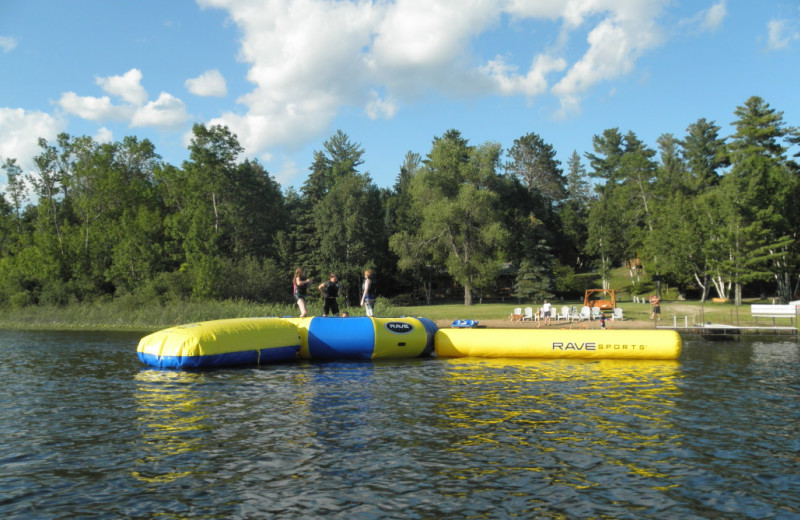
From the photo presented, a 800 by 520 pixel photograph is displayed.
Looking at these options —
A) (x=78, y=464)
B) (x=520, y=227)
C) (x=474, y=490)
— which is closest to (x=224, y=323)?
(x=78, y=464)

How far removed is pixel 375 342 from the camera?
16.8m

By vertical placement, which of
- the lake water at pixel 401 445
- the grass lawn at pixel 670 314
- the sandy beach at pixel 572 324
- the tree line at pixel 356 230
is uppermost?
the tree line at pixel 356 230

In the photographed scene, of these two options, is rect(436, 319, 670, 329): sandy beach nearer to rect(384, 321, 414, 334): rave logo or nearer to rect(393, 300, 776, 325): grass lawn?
rect(393, 300, 776, 325): grass lawn

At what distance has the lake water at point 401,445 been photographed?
633 cm

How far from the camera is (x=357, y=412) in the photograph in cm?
1033

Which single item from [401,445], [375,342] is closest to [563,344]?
[375,342]

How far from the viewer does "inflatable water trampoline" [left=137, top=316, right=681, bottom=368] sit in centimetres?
1538

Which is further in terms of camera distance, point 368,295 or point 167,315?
point 167,315

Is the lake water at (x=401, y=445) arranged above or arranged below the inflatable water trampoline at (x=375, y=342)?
below

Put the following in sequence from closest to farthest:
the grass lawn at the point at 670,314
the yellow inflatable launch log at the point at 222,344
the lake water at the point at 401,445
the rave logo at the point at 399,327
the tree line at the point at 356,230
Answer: the lake water at the point at 401,445
the yellow inflatable launch log at the point at 222,344
the rave logo at the point at 399,327
the grass lawn at the point at 670,314
the tree line at the point at 356,230

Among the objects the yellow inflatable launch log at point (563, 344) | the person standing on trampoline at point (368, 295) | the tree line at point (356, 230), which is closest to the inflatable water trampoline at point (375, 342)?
the yellow inflatable launch log at point (563, 344)

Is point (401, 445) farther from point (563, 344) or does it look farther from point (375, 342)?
point (563, 344)

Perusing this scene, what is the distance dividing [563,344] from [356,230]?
4354cm

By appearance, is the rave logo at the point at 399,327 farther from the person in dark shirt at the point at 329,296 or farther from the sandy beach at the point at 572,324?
the sandy beach at the point at 572,324
